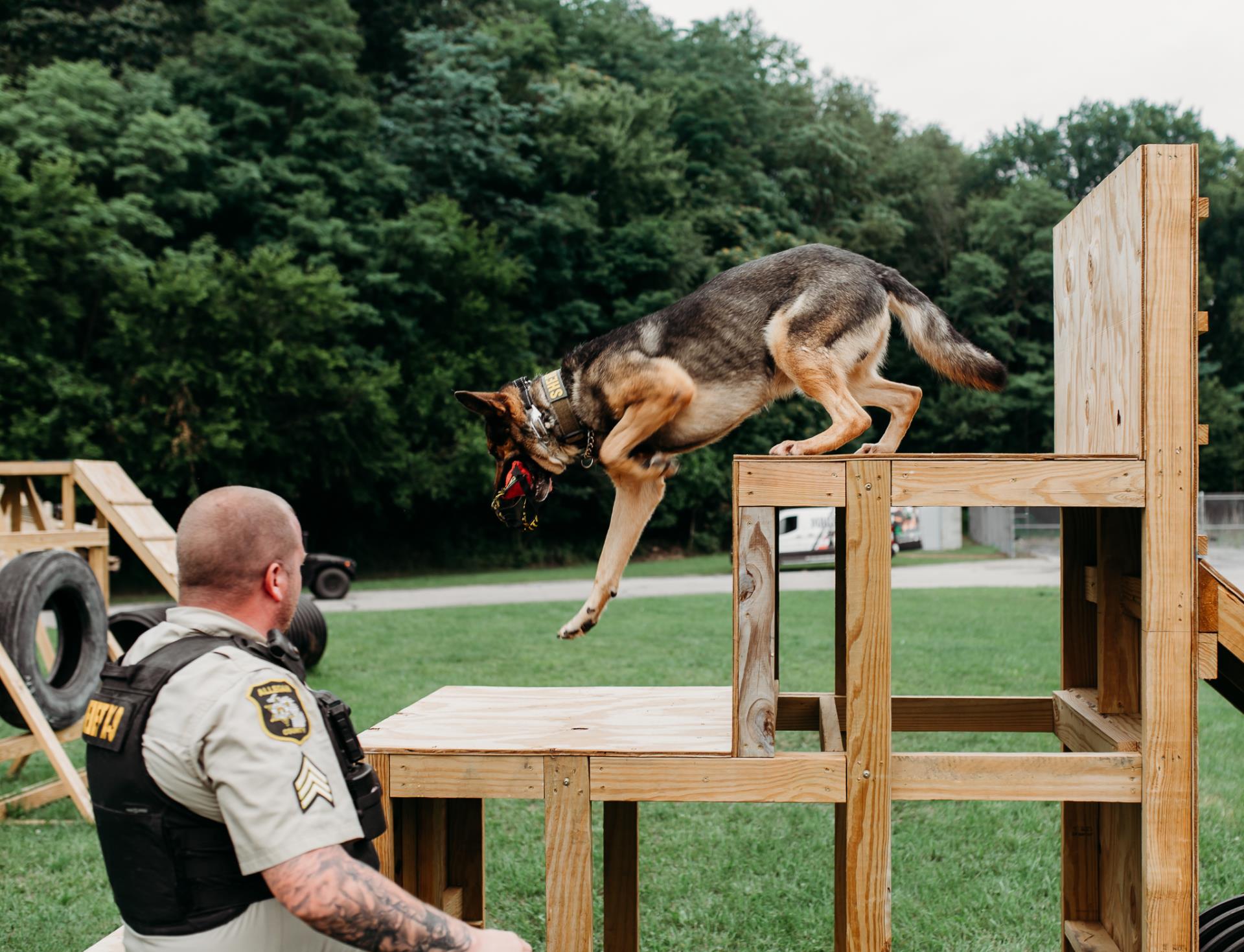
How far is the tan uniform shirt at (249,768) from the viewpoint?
208 centimetres

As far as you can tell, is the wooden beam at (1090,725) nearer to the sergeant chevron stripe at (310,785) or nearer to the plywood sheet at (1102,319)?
the plywood sheet at (1102,319)

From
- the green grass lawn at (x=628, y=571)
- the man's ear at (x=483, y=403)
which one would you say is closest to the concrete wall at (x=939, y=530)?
the green grass lawn at (x=628, y=571)

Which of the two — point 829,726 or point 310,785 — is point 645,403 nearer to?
point 829,726

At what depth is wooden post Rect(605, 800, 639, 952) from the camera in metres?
4.21

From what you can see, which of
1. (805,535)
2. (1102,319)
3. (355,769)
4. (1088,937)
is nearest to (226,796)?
(355,769)

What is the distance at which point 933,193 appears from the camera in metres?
41.8

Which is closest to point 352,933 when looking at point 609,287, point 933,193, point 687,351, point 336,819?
point 336,819

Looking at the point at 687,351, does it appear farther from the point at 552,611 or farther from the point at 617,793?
the point at 552,611

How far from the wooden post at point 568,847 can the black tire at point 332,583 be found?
16.5 meters

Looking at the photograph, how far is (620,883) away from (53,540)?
17.7ft

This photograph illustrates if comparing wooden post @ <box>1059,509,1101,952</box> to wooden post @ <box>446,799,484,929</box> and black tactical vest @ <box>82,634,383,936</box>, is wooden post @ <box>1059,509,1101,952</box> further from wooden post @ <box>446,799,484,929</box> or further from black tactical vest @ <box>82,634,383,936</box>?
black tactical vest @ <box>82,634,383,936</box>

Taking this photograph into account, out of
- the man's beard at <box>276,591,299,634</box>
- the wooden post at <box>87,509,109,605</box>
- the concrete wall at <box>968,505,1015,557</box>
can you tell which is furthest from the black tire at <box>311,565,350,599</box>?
the man's beard at <box>276,591,299,634</box>

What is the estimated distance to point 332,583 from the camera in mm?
18969

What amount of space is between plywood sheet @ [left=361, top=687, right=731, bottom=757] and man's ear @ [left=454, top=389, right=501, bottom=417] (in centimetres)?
101
